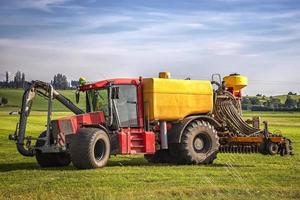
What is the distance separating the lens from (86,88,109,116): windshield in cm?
1592

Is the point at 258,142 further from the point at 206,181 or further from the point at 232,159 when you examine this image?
the point at 206,181

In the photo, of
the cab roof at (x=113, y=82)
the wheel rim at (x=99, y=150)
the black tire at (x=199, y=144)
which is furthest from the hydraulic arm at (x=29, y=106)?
the black tire at (x=199, y=144)

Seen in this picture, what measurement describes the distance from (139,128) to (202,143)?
237 centimetres

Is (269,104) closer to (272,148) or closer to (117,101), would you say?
(272,148)

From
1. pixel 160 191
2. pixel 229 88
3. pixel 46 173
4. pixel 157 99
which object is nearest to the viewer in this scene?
pixel 160 191

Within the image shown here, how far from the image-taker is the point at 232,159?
1831 centimetres

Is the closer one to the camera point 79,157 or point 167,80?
point 79,157

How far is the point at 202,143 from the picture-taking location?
1712 centimetres

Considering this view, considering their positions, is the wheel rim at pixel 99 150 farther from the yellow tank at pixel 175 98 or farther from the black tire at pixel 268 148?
the black tire at pixel 268 148

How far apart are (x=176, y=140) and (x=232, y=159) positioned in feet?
9.66

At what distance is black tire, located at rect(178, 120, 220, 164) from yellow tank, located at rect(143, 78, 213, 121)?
22.6 inches

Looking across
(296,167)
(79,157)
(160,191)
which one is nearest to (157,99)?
(79,157)

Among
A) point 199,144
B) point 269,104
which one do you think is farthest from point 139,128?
point 269,104

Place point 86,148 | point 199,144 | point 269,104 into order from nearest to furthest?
1. point 86,148
2. point 199,144
3. point 269,104
